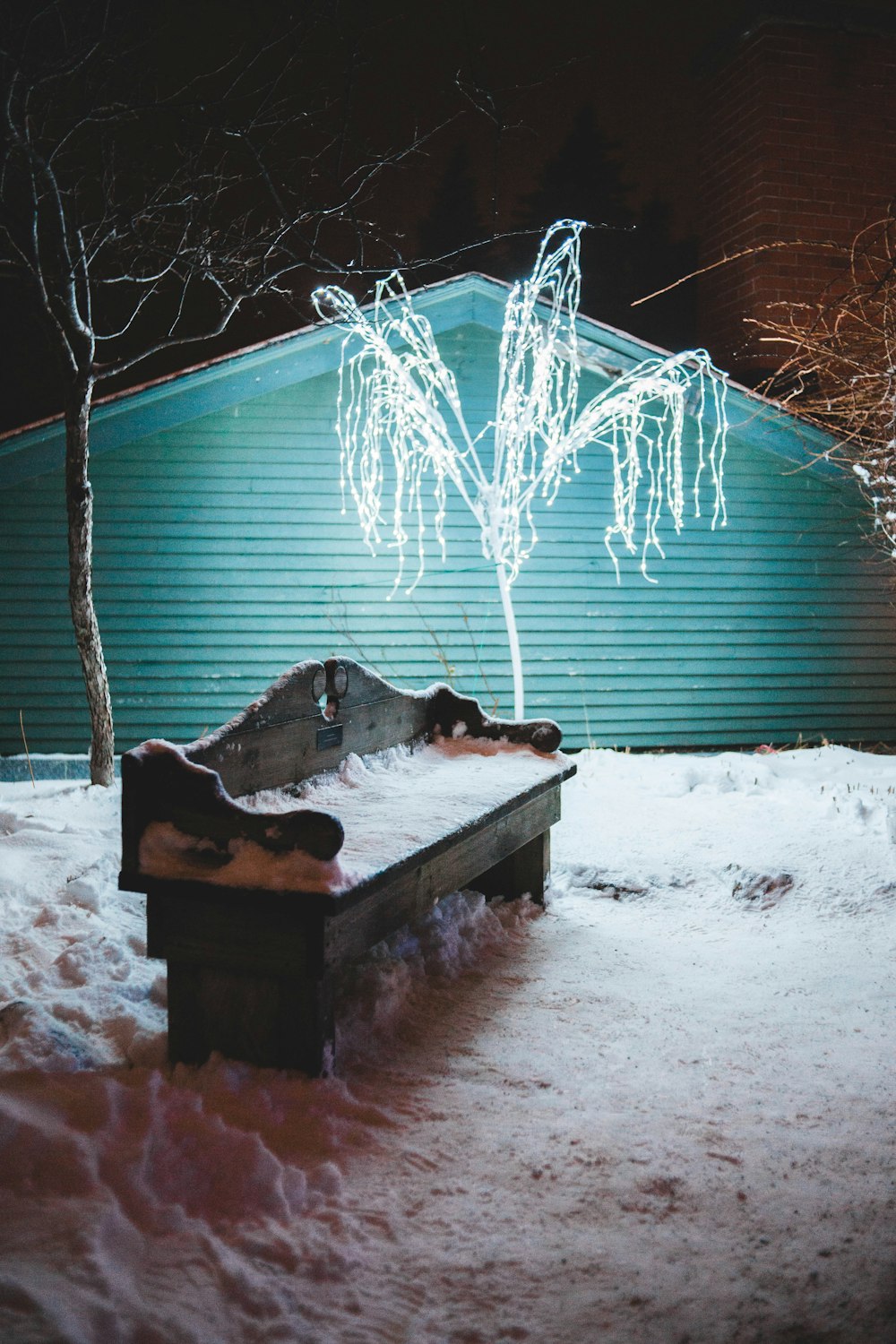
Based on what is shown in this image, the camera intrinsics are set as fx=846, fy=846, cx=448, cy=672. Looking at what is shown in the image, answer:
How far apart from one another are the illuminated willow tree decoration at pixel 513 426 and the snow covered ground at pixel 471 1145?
3894mm

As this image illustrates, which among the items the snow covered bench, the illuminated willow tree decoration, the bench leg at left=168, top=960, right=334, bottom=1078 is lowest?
the bench leg at left=168, top=960, right=334, bottom=1078

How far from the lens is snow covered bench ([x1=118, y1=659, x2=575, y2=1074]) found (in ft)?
7.61

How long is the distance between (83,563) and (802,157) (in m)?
10.0

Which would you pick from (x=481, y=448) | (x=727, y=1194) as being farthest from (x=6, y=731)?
(x=727, y=1194)

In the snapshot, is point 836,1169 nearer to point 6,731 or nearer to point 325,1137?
point 325,1137

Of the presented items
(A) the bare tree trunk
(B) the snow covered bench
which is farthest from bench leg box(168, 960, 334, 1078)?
(A) the bare tree trunk

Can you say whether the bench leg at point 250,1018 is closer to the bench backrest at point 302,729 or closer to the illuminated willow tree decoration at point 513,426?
the bench backrest at point 302,729

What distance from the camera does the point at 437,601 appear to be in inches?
316

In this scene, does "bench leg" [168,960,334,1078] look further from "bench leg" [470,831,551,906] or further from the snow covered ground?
"bench leg" [470,831,551,906]

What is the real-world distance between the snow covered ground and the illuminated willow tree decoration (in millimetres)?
3894

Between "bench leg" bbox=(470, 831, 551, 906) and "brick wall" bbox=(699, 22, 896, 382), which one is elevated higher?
"brick wall" bbox=(699, 22, 896, 382)

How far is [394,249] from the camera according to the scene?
622 cm

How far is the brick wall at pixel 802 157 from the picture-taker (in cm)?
1038

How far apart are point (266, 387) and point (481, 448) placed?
6.67 feet
